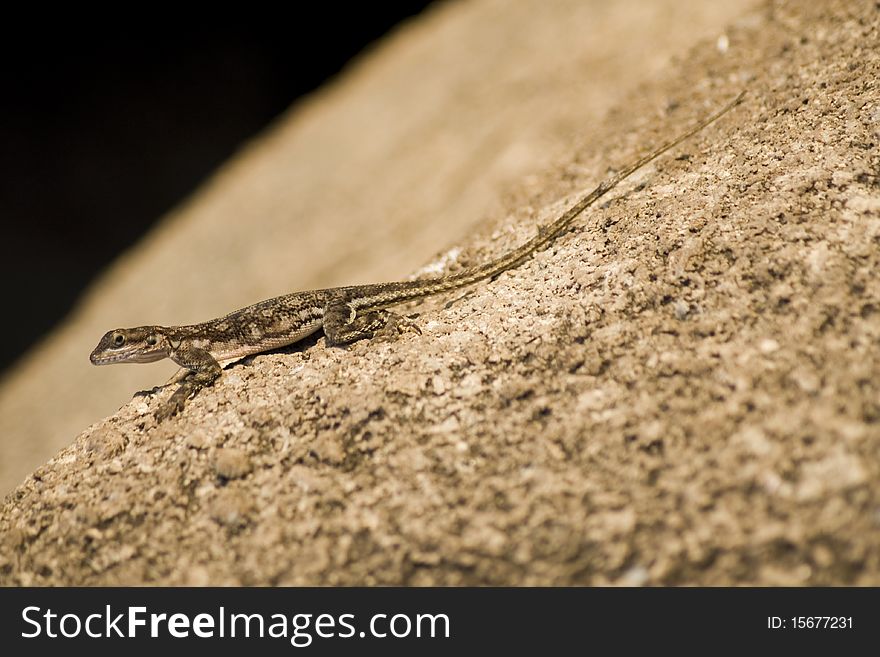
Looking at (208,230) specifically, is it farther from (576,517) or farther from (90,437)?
(576,517)

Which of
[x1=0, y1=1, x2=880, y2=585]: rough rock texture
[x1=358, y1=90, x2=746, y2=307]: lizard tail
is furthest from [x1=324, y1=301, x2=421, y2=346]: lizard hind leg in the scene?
[x1=358, y1=90, x2=746, y2=307]: lizard tail

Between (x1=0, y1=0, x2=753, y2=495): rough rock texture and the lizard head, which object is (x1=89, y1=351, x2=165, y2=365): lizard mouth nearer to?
the lizard head

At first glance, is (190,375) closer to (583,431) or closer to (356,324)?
(356,324)

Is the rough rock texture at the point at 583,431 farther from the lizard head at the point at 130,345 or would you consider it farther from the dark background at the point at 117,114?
the dark background at the point at 117,114

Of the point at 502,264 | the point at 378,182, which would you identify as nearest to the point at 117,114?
the point at 378,182

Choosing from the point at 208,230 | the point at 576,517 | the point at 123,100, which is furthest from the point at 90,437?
the point at 123,100

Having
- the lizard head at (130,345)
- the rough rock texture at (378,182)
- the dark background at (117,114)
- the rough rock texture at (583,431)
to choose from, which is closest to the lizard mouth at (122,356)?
the lizard head at (130,345)
